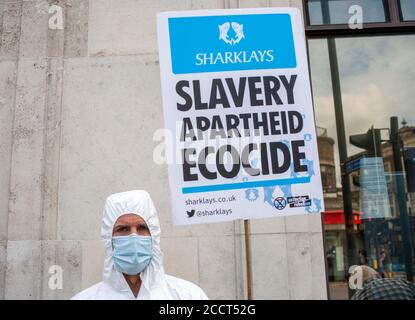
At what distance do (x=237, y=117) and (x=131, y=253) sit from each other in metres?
1.06

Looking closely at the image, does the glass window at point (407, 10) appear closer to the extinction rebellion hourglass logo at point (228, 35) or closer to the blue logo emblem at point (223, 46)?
the blue logo emblem at point (223, 46)

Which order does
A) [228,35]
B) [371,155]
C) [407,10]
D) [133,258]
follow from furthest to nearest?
[407,10] → [371,155] → [228,35] → [133,258]

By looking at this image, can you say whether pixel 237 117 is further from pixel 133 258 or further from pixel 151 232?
pixel 133 258

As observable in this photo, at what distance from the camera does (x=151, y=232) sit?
2709 mm

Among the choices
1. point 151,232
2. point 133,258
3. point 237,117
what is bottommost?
point 133,258

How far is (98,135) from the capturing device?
4359 millimetres

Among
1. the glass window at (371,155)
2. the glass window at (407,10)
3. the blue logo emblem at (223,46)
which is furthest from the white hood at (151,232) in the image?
the glass window at (407,10)

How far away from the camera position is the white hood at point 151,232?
8.62ft

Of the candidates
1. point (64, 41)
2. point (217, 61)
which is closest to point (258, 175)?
point (217, 61)

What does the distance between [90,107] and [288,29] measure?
2.43m

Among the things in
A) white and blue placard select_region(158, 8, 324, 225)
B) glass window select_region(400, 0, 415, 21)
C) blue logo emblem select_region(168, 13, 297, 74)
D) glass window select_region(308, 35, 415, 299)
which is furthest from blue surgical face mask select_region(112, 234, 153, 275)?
glass window select_region(400, 0, 415, 21)


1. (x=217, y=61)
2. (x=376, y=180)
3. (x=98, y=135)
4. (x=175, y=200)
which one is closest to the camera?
(x=175, y=200)

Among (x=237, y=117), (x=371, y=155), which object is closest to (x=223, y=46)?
(x=237, y=117)

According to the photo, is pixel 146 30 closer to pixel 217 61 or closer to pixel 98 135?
pixel 98 135
